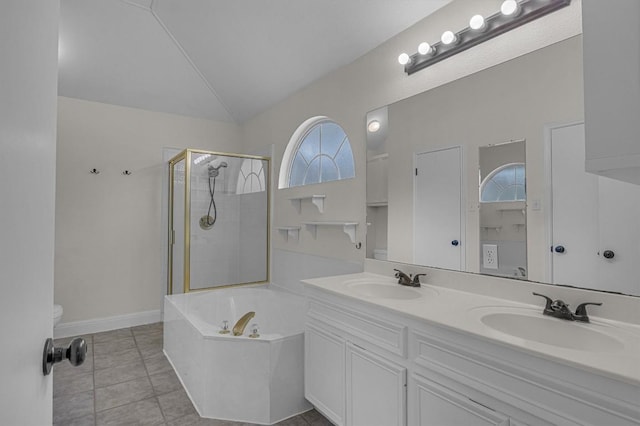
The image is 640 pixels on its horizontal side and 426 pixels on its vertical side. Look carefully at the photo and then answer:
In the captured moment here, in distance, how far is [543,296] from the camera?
53.2 inches

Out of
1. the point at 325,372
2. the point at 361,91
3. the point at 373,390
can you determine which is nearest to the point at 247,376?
the point at 325,372

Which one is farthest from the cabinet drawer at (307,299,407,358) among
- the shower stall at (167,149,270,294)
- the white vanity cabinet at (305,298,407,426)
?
the shower stall at (167,149,270,294)

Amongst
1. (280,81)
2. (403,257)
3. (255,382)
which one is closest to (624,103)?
(403,257)

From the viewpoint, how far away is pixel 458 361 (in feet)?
3.99

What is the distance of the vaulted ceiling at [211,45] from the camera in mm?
2354

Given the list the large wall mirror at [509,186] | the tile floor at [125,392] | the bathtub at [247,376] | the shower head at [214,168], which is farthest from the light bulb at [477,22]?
the shower head at [214,168]

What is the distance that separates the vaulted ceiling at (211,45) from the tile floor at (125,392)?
255 cm

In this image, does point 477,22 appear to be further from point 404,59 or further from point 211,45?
point 211,45

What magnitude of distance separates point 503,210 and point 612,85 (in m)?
0.93

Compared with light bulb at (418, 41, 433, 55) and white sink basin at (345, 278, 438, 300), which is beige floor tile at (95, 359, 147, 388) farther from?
light bulb at (418, 41, 433, 55)

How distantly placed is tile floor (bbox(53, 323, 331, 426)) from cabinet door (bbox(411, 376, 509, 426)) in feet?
2.92

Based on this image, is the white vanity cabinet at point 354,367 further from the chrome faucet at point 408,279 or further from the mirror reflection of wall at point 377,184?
the mirror reflection of wall at point 377,184

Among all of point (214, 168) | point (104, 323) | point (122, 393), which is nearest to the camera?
point (122, 393)

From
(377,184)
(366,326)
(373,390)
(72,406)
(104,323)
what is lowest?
(72,406)
